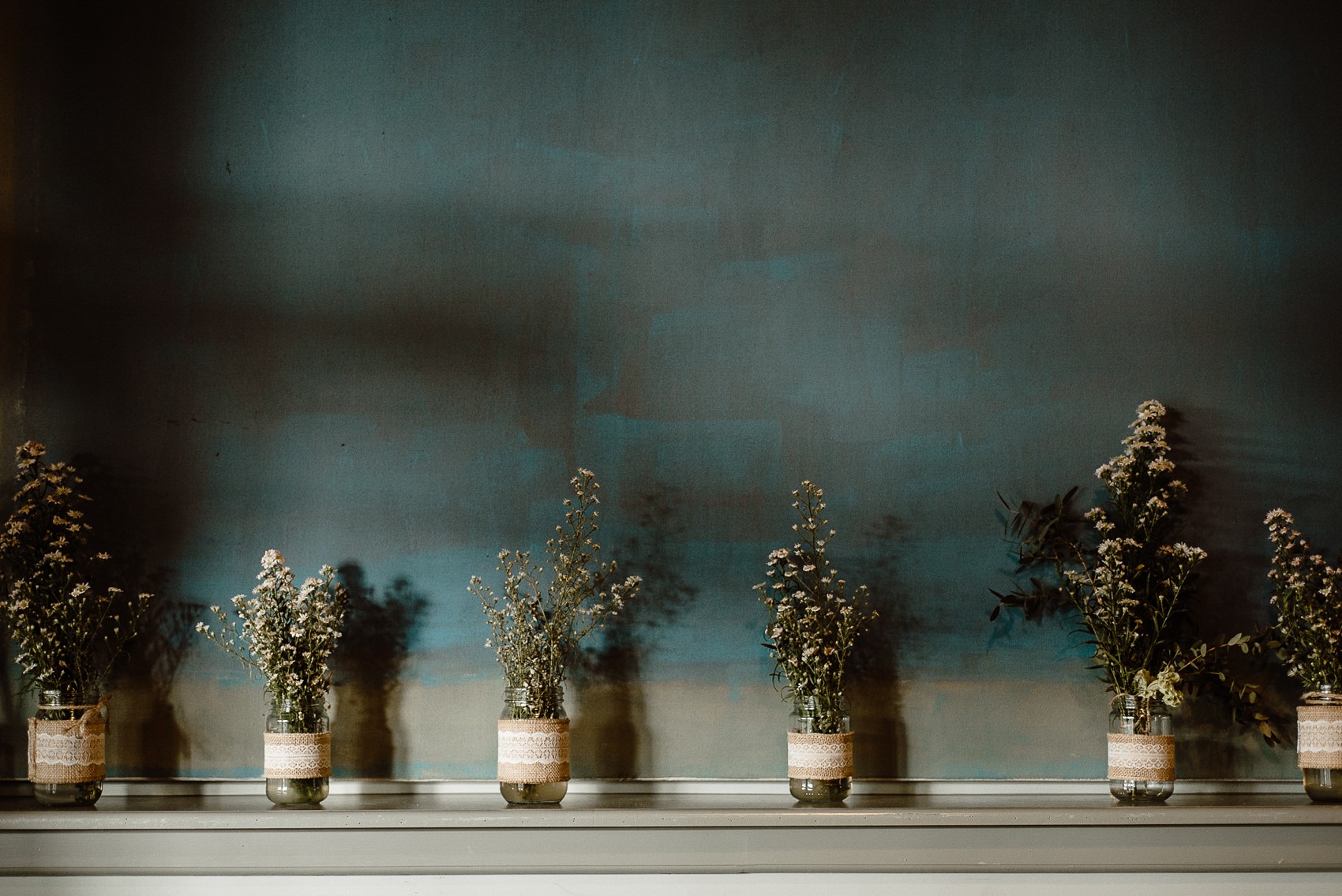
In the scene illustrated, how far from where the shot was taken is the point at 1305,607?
7.01 feet

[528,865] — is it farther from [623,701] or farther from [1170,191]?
[1170,191]

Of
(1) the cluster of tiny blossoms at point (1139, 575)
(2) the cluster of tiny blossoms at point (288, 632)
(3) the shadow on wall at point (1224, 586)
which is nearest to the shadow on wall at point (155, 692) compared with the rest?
(2) the cluster of tiny blossoms at point (288, 632)

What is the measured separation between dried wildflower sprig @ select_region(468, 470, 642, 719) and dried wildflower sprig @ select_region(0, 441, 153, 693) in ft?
2.13

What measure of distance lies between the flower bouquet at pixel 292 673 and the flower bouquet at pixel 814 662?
0.81m

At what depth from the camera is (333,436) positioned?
2297 millimetres

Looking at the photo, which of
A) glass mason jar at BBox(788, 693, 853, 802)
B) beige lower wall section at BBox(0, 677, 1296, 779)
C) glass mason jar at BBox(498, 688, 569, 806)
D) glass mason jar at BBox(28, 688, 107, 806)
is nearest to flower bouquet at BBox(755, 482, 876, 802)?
glass mason jar at BBox(788, 693, 853, 802)

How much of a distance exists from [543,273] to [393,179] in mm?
353

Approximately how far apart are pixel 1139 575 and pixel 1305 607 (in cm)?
28

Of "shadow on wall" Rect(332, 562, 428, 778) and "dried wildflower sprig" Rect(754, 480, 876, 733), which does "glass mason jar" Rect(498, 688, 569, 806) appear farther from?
"dried wildflower sprig" Rect(754, 480, 876, 733)

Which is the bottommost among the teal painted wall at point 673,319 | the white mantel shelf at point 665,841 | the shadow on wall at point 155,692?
the white mantel shelf at point 665,841

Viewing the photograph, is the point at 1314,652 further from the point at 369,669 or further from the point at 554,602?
the point at 369,669

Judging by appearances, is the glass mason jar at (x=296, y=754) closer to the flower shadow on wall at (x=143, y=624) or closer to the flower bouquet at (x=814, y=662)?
the flower shadow on wall at (x=143, y=624)

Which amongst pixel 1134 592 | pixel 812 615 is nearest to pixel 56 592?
pixel 812 615

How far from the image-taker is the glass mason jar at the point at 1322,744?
82.0 inches
